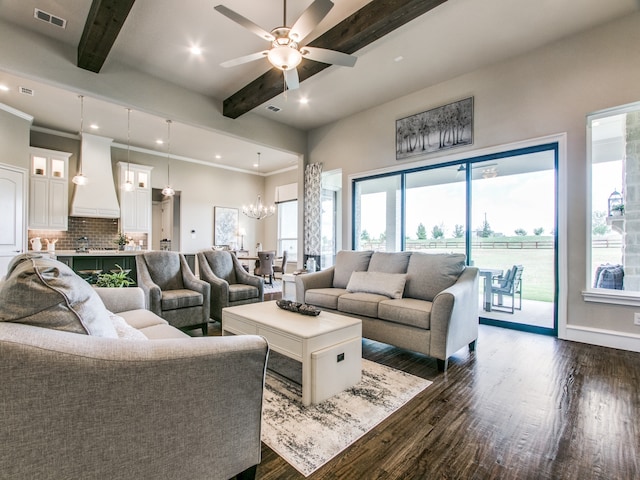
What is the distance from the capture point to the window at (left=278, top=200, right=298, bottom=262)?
927cm

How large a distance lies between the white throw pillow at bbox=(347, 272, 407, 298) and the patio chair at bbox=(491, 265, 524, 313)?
5.45ft

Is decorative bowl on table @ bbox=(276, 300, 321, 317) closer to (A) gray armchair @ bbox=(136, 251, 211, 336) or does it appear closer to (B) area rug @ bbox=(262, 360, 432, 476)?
(B) area rug @ bbox=(262, 360, 432, 476)

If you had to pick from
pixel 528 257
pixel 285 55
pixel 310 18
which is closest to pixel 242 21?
pixel 285 55

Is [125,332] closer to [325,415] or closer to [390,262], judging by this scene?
[325,415]

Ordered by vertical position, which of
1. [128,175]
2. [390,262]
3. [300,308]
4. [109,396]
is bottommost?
→ [300,308]

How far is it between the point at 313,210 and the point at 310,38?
3106mm

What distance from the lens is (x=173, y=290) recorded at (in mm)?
3740

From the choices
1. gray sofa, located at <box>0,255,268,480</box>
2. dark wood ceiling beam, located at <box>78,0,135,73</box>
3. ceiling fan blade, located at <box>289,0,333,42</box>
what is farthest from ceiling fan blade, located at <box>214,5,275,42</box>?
gray sofa, located at <box>0,255,268,480</box>

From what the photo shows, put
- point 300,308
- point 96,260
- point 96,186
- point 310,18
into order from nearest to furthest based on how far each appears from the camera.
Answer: point 310,18 → point 300,308 → point 96,260 → point 96,186

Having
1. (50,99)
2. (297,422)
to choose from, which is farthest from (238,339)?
(50,99)

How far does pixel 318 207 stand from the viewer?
19.8 ft

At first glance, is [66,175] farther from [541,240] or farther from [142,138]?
[541,240]

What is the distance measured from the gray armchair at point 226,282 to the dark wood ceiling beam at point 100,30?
2.48 m

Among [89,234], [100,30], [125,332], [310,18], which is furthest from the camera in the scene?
[89,234]
